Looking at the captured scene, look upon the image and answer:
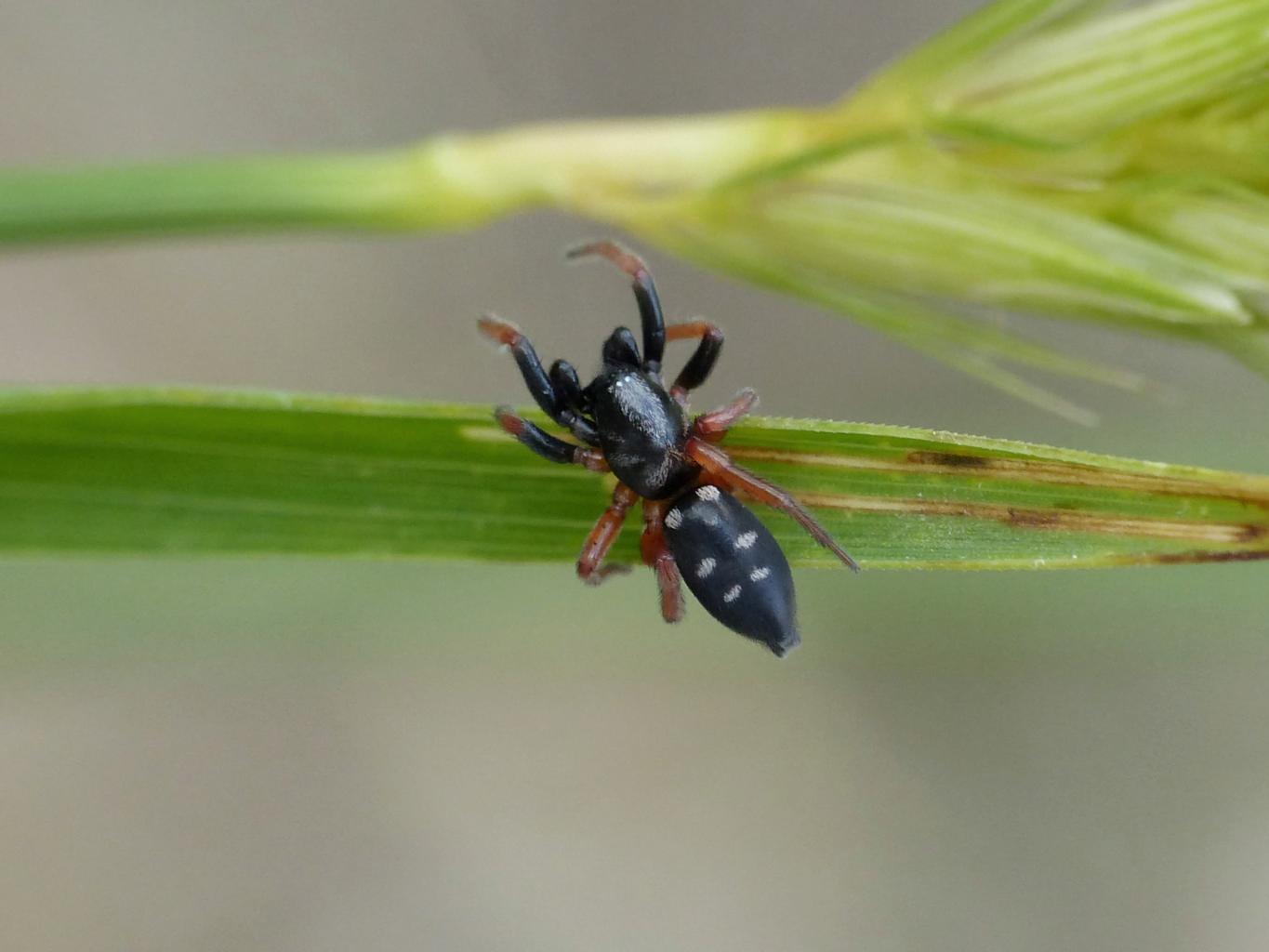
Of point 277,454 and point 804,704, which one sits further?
point 804,704

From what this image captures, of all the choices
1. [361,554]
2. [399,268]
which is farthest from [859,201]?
[399,268]

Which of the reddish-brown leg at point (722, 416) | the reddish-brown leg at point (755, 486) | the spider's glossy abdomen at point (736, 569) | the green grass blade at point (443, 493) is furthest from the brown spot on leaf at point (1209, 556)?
the reddish-brown leg at point (722, 416)

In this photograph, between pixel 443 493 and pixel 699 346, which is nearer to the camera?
pixel 443 493

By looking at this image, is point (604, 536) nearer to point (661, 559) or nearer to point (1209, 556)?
point (661, 559)

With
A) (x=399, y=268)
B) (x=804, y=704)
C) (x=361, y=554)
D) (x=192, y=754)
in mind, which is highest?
(x=399, y=268)

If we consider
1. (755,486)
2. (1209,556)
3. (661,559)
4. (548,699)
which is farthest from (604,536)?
(548,699)

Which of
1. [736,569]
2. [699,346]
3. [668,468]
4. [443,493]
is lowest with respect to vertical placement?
[443,493]

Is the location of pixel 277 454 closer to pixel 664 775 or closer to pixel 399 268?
pixel 399 268
